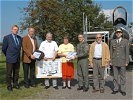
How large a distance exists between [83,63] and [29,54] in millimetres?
1713

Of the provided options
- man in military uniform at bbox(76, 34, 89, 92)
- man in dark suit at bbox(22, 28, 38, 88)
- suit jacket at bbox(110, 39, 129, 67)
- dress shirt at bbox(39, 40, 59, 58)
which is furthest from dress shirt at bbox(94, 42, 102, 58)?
man in dark suit at bbox(22, 28, 38, 88)

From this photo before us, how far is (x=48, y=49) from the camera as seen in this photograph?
11.0 metres

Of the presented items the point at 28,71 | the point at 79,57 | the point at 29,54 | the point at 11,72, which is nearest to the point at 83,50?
the point at 79,57

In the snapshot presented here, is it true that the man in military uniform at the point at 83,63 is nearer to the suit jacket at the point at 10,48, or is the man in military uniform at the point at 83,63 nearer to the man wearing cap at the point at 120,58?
the man wearing cap at the point at 120,58

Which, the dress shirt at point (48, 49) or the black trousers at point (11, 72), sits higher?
the dress shirt at point (48, 49)

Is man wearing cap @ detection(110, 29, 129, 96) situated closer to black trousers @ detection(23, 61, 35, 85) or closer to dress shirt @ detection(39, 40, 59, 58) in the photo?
dress shirt @ detection(39, 40, 59, 58)

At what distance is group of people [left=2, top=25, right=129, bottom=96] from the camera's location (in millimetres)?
10023

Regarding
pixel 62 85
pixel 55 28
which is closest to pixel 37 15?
pixel 55 28

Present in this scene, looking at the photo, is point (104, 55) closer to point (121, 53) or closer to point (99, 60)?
point (99, 60)

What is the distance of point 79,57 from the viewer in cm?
1062

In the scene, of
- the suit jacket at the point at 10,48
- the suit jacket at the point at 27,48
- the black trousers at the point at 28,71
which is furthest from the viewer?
the black trousers at the point at 28,71

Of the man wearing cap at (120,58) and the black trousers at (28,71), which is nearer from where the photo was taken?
the man wearing cap at (120,58)

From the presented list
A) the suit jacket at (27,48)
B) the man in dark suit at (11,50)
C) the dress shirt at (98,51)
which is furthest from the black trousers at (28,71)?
the dress shirt at (98,51)

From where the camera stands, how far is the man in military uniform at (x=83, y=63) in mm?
10508
